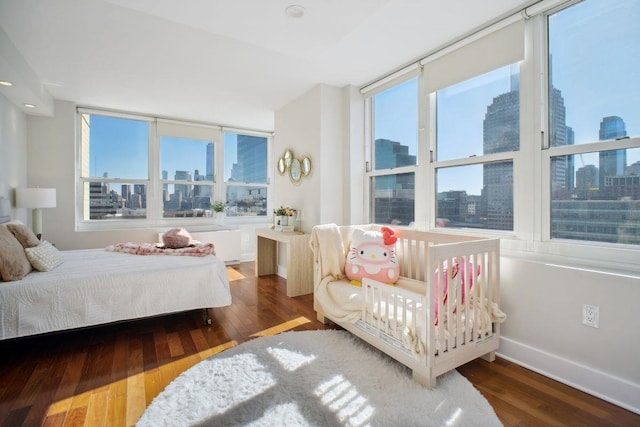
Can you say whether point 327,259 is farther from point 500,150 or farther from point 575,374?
point 575,374

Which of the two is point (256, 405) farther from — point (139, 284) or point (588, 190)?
point (588, 190)

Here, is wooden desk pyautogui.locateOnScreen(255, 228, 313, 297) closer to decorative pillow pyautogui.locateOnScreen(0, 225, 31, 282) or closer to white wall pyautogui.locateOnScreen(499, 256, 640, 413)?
white wall pyautogui.locateOnScreen(499, 256, 640, 413)

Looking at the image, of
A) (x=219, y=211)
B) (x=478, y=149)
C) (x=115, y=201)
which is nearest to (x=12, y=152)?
(x=115, y=201)

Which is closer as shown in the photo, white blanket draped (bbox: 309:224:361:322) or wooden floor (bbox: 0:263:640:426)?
wooden floor (bbox: 0:263:640:426)

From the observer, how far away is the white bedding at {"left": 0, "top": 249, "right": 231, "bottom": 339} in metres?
2.01

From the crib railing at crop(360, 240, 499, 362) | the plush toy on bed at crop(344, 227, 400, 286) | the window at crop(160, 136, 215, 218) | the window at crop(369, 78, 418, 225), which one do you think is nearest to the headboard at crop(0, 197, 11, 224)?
the window at crop(160, 136, 215, 218)

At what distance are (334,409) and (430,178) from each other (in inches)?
81.7

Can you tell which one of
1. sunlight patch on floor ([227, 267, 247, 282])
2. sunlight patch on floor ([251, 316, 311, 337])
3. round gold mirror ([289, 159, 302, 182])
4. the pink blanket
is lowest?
sunlight patch on floor ([251, 316, 311, 337])

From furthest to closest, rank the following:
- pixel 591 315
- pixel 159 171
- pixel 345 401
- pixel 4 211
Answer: pixel 159 171 < pixel 4 211 < pixel 591 315 < pixel 345 401

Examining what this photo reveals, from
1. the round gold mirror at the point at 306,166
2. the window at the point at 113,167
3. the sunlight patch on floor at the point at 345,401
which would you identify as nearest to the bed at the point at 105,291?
the sunlight patch on floor at the point at 345,401

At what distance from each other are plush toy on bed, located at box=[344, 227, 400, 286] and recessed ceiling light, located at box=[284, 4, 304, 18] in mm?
1761

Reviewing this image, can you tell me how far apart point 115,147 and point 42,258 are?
2814mm

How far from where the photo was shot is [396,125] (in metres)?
3.25

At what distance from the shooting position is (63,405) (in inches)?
63.6
